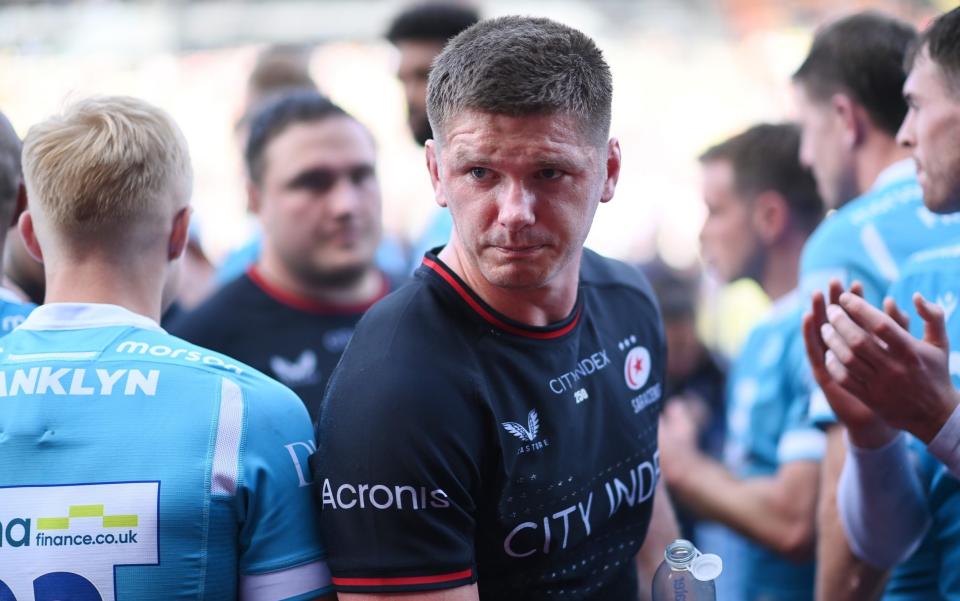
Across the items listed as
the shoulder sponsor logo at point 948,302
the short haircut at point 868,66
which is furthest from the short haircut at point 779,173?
the shoulder sponsor logo at point 948,302

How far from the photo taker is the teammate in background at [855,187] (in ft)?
9.70

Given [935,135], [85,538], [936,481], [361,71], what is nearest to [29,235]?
[85,538]

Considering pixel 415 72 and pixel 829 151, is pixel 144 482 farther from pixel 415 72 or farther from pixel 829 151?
pixel 415 72

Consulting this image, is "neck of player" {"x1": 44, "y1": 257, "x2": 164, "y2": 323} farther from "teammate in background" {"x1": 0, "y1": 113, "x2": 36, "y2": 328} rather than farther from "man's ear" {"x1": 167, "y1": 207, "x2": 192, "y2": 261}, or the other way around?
"teammate in background" {"x1": 0, "y1": 113, "x2": 36, "y2": 328}

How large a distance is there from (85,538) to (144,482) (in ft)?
0.49

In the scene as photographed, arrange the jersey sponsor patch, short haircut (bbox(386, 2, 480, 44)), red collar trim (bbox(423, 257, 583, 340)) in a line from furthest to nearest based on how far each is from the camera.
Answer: short haircut (bbox(386, 2, 480, 44)), red collar trim (bbox(423, 257, 583, 340)), the jersey sponsor patch

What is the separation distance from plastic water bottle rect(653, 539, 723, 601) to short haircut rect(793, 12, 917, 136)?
2074 mm

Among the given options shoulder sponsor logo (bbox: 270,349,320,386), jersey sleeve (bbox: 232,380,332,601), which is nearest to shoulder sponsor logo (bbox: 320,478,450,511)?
jersey sleeve (bbox: 232,380,332,601)

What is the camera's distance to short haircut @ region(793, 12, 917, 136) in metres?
3.50

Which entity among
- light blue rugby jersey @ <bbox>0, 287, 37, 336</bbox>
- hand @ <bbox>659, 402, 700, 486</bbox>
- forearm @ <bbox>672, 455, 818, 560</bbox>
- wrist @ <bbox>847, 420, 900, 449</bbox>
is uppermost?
light blue rugby jersey @ <bbox>0, 287, 37, 336</bbox>

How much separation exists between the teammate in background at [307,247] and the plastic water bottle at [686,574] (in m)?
1.92

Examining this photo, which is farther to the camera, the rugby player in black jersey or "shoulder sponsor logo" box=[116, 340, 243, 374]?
"shoulder sponsor logo" box=[116, 340, 243, 374]

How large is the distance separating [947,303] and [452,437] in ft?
4.54

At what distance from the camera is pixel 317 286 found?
12.8 feet
